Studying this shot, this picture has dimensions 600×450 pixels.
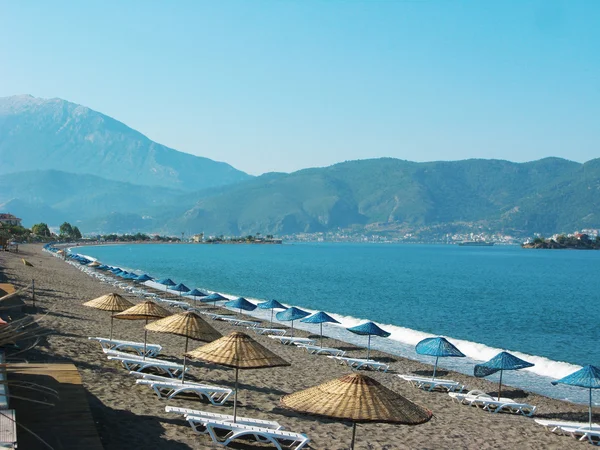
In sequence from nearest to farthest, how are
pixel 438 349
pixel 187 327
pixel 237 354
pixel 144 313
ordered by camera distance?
pixel 237 354
pixel 187 327
pixel 144 313
pixel 438 349

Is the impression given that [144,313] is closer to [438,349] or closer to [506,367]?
[438,349]

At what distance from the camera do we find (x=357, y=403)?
6730 mm

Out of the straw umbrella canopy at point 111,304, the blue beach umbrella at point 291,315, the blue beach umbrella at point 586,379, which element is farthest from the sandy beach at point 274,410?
the blue beach umbrella at point 291,315

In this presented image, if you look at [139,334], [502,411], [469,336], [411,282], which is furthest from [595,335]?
[411,282]

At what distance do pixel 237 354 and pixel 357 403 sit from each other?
322 centimetres

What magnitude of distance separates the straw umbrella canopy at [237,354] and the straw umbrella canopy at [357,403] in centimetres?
238

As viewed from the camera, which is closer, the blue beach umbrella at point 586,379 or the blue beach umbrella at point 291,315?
the blue beach umbrella at point 586,379

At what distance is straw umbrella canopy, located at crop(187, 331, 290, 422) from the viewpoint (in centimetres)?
944

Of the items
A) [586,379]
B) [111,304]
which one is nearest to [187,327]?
[111,304]

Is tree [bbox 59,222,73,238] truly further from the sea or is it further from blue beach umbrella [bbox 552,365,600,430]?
blue beach umbrella [bbox 552,365,600,430]

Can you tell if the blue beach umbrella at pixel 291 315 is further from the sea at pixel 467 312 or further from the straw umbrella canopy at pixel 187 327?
Answer: the straw umbrella canopy at pixel 187 327

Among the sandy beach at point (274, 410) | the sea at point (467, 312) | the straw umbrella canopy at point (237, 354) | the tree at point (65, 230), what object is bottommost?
the sea at point (467, 312)

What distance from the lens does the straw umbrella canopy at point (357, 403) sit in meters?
6.61

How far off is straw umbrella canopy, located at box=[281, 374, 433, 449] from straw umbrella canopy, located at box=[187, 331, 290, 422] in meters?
2.38
